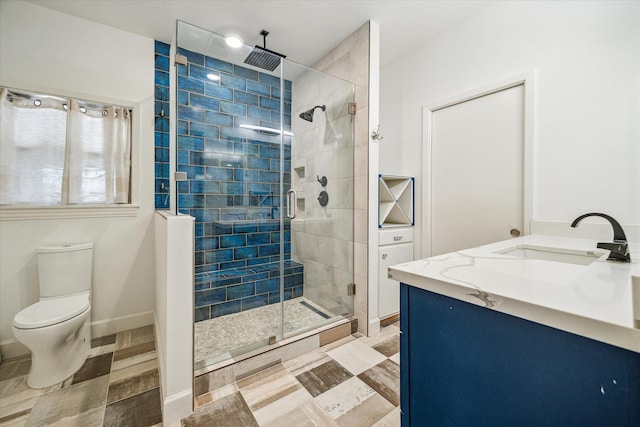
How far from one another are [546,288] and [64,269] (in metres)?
2.74

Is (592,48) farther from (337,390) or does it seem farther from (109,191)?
(109,191)

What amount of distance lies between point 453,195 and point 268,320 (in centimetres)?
194

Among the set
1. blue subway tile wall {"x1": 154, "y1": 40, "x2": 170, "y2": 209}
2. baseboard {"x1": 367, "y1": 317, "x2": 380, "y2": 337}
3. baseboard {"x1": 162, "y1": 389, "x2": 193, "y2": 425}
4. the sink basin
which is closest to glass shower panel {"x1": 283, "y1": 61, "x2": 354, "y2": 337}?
baseboard {"x1": 367, "y1": 317, "x2": 380, "y2": 337}

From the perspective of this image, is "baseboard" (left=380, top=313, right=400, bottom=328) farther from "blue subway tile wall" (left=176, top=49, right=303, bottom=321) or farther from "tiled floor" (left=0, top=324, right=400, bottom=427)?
"blue subway tile wall" (left=176, top=49, right=303, bottom=321)

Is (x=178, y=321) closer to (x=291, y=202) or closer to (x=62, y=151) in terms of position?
(x=291, y=202)

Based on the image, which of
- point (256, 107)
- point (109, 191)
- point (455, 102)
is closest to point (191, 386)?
point (109, 191)

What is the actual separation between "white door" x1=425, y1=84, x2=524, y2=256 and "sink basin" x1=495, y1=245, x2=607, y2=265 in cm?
64

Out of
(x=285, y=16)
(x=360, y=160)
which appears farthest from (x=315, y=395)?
(x=285, y=16)

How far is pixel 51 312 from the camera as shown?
162 centimetres

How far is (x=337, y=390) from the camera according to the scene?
151cm

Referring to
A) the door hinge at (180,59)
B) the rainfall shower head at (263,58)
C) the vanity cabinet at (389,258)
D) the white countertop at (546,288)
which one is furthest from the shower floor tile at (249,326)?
the rainfall shower head at (263,58)

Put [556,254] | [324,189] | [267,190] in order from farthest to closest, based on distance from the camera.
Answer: [267,190]
[324,189]
[556,254]

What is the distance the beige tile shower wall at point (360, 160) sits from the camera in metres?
2.15

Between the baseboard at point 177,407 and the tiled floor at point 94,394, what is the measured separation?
0.08 meters
